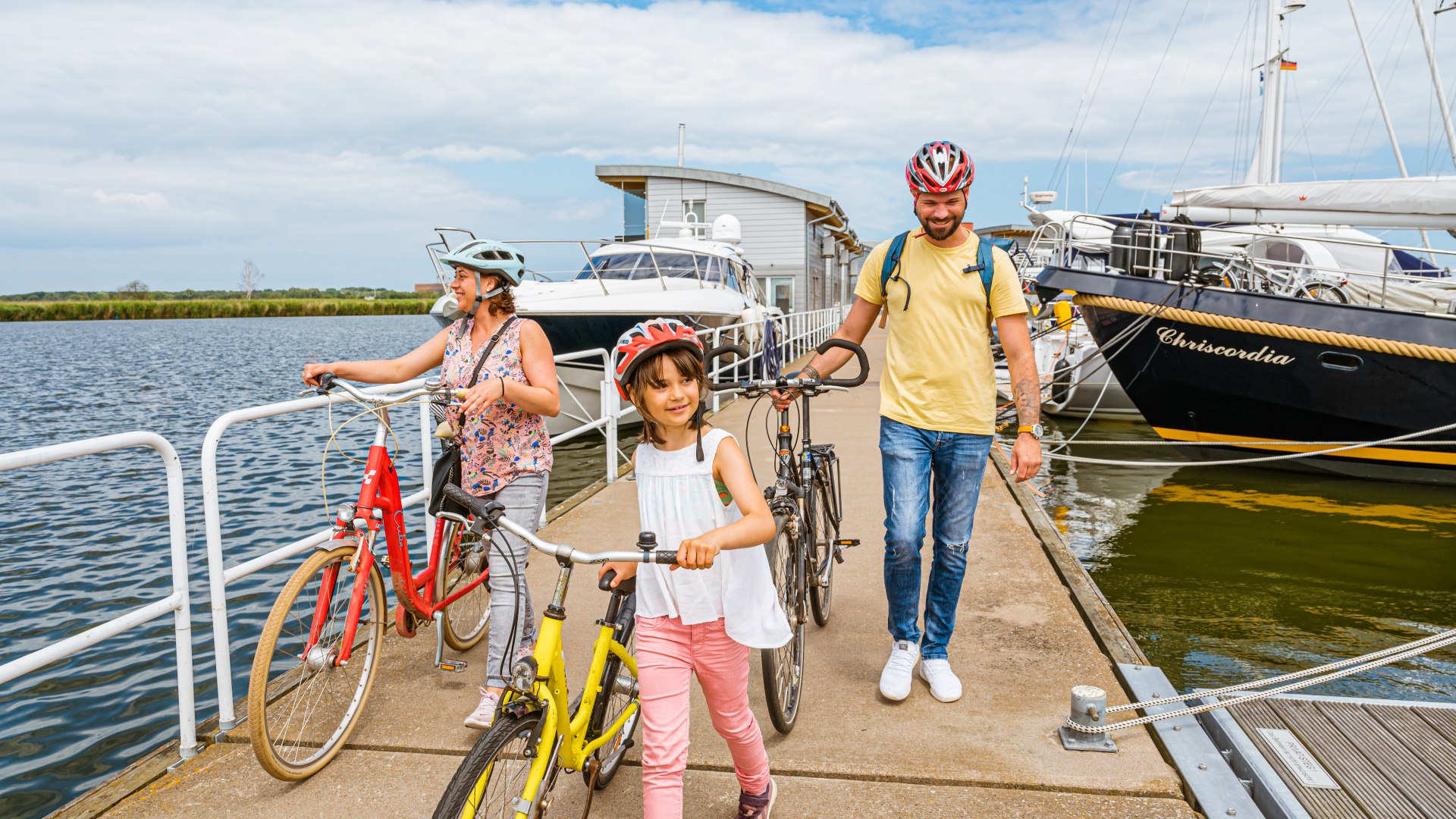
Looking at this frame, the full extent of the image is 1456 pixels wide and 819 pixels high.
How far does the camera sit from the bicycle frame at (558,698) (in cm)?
209

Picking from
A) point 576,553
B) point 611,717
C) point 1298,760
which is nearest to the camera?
point 576,553

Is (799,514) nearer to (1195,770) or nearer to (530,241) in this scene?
(1195,770)

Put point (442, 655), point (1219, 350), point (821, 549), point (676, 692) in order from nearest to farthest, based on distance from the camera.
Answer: point (676, 692)
point (442, 655)
point (821, 549)
point (1219, 350)

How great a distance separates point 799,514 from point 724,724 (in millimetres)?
1224

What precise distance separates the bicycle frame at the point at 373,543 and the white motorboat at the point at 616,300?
28.3ft

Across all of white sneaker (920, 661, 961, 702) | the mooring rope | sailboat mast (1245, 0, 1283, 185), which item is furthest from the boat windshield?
white sneaker (920, 661, 961, 702)

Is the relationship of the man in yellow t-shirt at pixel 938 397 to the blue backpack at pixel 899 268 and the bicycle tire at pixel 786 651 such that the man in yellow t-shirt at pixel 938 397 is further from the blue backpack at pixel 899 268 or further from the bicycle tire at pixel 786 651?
the bicycle tire at pixel 786 651

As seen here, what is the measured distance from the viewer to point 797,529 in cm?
355

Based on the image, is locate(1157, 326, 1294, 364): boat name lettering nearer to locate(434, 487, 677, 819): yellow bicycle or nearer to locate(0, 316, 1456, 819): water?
locate(0, 316, 1456, 819): water

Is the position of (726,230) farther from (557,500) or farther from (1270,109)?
(557,500)

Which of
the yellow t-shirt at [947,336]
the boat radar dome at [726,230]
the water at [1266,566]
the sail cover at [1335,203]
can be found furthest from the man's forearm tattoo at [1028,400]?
the boat radar dome at [726,230]

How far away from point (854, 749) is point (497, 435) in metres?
1.68

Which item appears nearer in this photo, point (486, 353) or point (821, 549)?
point (486, 353)

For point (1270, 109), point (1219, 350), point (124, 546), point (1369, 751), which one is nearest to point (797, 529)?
point (1369, 751)
